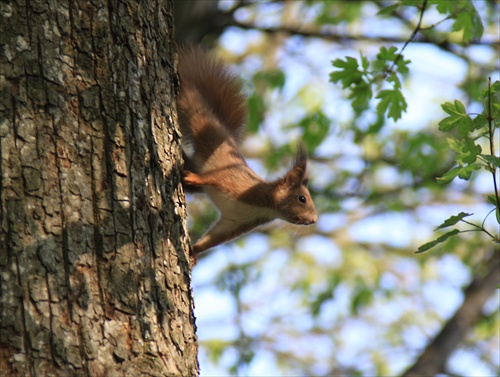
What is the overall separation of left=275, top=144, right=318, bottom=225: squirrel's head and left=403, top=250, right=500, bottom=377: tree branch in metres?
1.95

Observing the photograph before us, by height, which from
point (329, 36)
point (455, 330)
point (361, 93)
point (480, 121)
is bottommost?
point (480, 121)

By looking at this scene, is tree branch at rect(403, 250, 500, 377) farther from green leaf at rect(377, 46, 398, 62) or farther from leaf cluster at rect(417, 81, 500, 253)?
leaf cluster at rect(417, 81, 500, 253)

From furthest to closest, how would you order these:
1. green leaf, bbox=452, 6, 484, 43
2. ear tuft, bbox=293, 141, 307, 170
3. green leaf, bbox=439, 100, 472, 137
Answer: ear tuft, bbox=293, 141, 307, 170
green leaf, bbox=452, 6, 484, 43
green leaf, bbox=439, 100, 472, 137

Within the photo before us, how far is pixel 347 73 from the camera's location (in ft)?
11.9

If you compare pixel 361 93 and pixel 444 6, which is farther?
pixel 361 93

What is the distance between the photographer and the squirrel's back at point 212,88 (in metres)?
3.51

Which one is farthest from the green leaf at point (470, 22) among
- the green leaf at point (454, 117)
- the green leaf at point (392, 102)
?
the green leaf at point (454, 117)

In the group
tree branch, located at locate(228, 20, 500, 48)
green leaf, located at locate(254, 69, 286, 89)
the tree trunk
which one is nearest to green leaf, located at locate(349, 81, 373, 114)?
the tree trunk

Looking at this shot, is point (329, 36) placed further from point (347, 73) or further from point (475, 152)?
point (475, 152)

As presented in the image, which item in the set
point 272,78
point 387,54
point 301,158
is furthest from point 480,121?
point 272,78

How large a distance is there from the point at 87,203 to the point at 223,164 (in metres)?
1.77

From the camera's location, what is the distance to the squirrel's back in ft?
11.5

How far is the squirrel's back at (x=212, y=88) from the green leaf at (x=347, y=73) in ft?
1.97

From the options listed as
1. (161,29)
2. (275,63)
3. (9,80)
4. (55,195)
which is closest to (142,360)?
(55,195)
